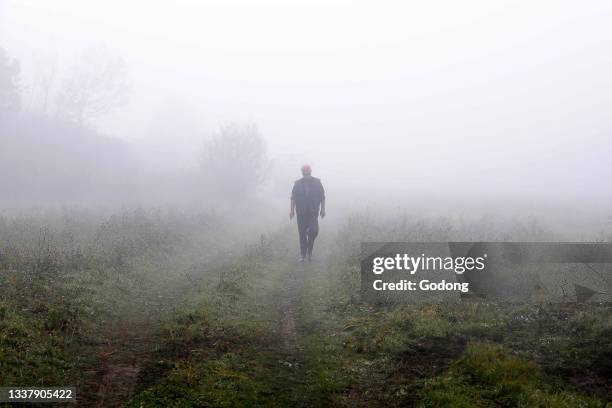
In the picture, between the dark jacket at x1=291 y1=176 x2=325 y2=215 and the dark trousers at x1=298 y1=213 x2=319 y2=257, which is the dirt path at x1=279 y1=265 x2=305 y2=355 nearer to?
the dark trousers at x1=298 y1=213 x2=319 y2=257

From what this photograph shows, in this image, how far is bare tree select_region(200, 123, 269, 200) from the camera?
157ft

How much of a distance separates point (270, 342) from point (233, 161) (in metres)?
40.7

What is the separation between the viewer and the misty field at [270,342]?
6.57 metres

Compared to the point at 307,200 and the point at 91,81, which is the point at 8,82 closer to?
the point at 91,81

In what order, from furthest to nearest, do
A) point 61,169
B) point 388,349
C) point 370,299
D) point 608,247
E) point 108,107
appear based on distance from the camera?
point 108,107 < point 61,169 < point 608,247 < point 370,299 < point 388,349

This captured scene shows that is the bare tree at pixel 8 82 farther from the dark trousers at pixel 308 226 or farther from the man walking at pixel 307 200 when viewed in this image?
the dark trousers at pixel 308 226

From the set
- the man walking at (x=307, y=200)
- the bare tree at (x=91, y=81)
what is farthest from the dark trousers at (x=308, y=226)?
the bare tree at (x=91, y=81)

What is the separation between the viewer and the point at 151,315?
421 inches

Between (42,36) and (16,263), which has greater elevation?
(42,36)

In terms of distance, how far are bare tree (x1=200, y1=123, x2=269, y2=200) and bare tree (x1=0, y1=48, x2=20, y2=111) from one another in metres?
24.5

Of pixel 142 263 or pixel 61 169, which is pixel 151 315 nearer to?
pixel 142 263

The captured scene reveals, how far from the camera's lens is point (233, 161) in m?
48.5

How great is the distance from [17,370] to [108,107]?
71.0 metres

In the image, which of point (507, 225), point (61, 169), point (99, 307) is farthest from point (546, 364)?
point (61, 169)
